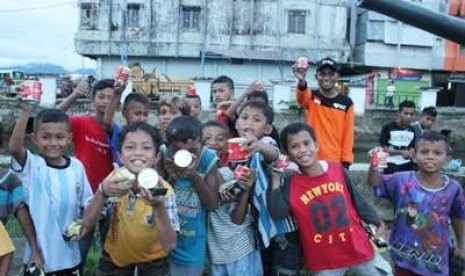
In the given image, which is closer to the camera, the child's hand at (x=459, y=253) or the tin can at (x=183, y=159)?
the tin can at (x=183, y=159)

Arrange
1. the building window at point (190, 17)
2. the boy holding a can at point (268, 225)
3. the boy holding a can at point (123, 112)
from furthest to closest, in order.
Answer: the building window at point (190, 17)
the boy holding a can at point (123, 112)
the boy holding a can at point (268, 225)

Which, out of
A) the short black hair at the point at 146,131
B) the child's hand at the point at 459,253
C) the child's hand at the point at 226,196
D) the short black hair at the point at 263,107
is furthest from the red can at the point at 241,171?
the child's hand at the point at 459,253

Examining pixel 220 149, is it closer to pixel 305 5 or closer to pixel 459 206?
pixel 459 206

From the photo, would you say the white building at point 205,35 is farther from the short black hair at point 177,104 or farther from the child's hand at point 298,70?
the short black hair at point 177,104

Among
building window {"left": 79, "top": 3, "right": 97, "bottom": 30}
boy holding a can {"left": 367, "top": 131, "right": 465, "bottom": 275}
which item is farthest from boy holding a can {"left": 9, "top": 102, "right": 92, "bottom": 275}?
building window {"left": 79, "top": 3, "right": 97, "bottom": 30}

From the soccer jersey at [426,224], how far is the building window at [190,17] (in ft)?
104

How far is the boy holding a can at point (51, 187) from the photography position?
357 centimetres

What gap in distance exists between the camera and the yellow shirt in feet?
11.1

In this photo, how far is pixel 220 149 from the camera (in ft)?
13.8

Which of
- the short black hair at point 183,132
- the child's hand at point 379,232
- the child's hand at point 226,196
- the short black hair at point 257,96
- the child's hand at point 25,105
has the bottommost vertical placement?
the child's hand at point 379,232

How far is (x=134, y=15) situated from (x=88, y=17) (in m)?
2.76

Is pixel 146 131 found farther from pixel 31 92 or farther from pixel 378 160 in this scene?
pixel 378 160

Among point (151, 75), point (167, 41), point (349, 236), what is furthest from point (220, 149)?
point (167, 41)

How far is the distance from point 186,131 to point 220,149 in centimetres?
63
